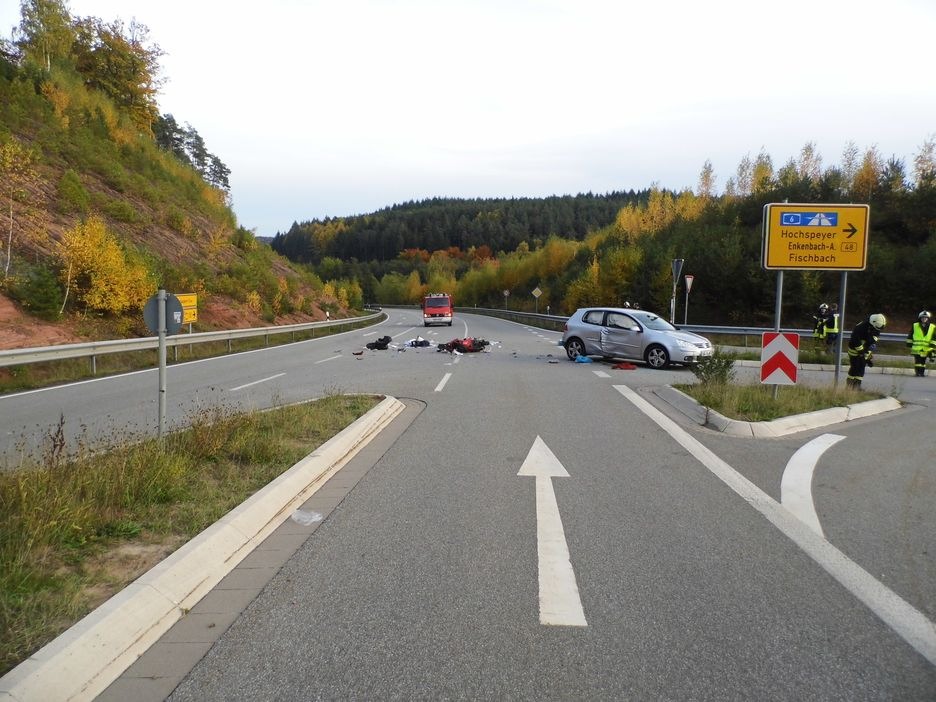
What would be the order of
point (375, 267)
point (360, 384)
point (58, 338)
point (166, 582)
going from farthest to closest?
point (375, 267)
point (58, 338)
point (360, 384)
point (166, 582)

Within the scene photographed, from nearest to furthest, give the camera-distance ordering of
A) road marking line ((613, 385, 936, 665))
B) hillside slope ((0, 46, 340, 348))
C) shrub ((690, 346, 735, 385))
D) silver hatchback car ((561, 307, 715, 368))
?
1. road marking line ((613, 385, 936, 665))
2. shrub ((690, 346, 735, 385))
3. silver hatchback car ((561, 307, 715, 368))
4. hillside slope ((0, 46, 340, 348))

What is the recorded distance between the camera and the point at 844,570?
176 inches

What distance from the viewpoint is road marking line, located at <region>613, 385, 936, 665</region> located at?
3.59m

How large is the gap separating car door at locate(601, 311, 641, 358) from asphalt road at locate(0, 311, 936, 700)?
398 inches

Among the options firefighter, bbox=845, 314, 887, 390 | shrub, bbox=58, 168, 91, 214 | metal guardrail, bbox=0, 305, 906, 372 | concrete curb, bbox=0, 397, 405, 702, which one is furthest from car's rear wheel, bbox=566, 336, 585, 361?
shrub, bbox=58, 168, 91, 214

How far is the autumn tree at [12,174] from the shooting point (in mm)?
22837

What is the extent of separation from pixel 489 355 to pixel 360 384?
871cm

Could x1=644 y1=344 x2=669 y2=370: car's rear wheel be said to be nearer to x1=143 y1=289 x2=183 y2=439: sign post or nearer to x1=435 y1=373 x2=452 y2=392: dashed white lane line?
x1=435 y1=373 x2=452 y2=392: dashed white lane line

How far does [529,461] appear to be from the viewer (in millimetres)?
7480

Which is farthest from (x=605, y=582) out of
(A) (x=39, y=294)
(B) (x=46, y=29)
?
(B) (x=46, y=29)

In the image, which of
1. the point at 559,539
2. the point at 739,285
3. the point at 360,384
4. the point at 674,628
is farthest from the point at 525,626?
the point at 739,285

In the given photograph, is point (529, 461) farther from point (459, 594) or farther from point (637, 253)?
point (637, 253)

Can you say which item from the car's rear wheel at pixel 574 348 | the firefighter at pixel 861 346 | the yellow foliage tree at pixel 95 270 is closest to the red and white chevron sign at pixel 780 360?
the firefighter at pixel 861 346

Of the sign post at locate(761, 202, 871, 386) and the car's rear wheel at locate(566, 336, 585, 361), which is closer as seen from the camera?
the sign post at locate(761, 202, 871, 386)
